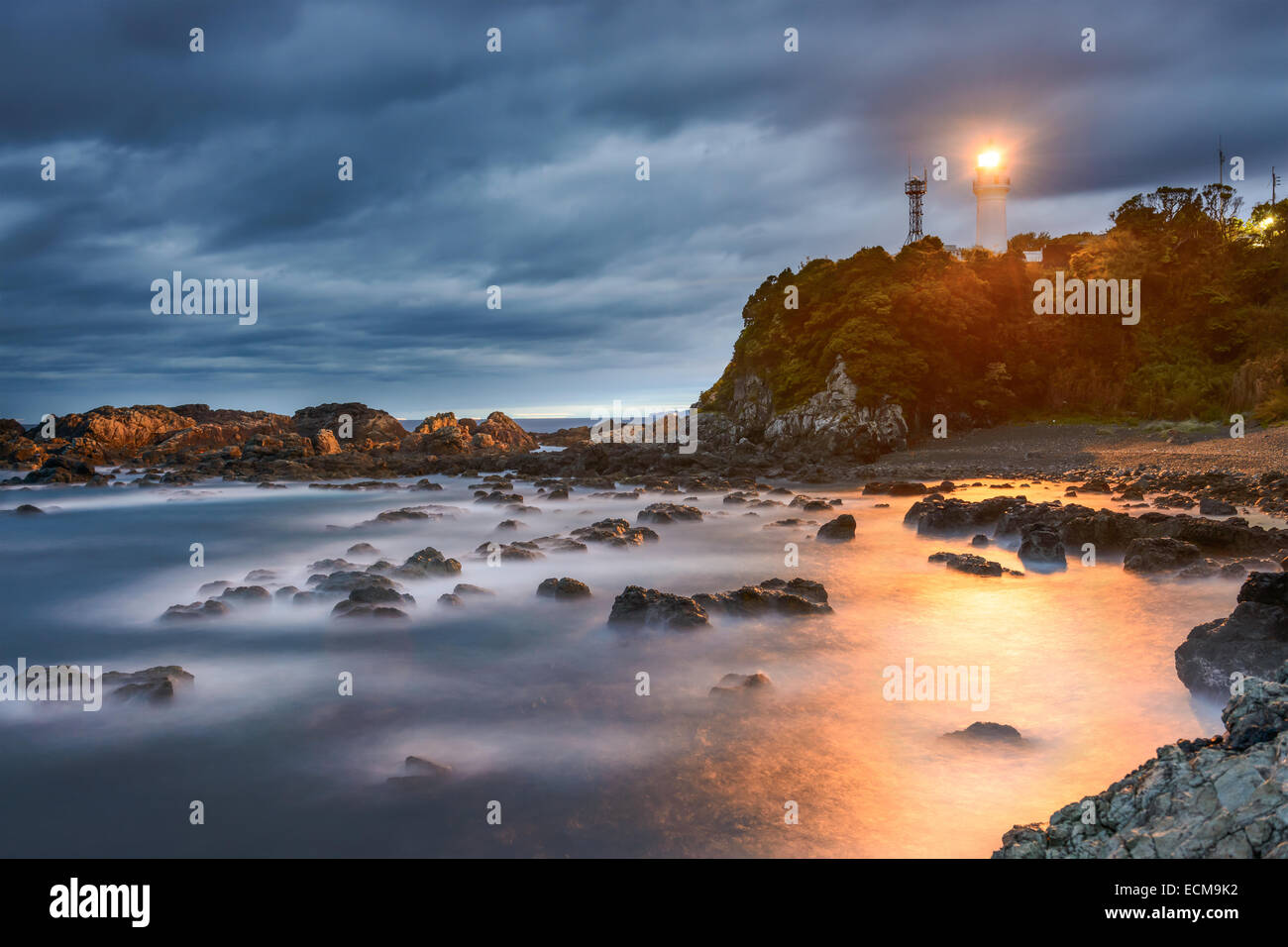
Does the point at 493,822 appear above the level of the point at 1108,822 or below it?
below

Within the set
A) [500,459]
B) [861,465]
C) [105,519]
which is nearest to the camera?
[105,519]

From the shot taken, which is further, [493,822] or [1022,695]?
[1022,695]

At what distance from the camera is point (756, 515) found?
71.4 feet

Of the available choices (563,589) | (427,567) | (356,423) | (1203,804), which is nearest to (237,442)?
(356,423)

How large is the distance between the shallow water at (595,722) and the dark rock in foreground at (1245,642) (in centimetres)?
34

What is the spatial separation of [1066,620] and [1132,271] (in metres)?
38.5

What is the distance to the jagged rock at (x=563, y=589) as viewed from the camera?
1250cm

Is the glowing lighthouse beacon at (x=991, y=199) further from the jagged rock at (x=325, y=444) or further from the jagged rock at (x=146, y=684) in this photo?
the jagged rock at (x=146, y=684)

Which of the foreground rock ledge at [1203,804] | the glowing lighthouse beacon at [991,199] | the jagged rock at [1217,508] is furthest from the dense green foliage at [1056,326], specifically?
the foreground rock ledge at [1203,804]

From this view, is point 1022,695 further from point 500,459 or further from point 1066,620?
point 500,459

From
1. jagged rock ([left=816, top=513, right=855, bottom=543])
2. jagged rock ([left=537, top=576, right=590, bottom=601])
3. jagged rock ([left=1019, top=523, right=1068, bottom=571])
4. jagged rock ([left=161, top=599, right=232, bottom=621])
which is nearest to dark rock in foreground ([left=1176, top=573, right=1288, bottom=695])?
jagged rock ([left=1019, top=523, right=1068, bottom=571])
